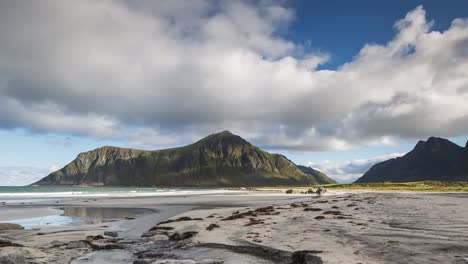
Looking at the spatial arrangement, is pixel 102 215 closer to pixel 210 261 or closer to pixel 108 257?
pixel 108 257

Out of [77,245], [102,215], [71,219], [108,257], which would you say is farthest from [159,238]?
[102,215]

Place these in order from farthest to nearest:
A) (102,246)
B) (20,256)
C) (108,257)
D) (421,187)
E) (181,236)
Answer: (421,187), (181,236), (102,246), (108,257), (20,256)

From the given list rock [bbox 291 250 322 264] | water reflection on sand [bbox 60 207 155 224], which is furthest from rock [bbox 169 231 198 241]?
water reflection on sand [bbox 60 207 155 224]

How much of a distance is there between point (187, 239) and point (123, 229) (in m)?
7.41

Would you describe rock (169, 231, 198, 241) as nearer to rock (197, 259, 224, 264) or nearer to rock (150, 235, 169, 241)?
rock (150, 235, 169, 241)

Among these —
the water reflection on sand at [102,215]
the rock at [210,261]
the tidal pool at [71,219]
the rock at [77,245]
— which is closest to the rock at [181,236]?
the rock at [77,245]

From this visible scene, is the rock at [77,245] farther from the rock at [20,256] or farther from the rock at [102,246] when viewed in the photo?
the rock at [20,256]

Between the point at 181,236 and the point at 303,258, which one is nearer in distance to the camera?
the point at 303,258

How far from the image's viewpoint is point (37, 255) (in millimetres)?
11859

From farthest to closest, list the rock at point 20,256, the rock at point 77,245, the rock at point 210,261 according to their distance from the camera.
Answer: the rock at point 77,245
the rock at point 20,256
the rock at point 210,261

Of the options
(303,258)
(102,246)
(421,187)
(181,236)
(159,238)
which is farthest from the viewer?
(421,187)

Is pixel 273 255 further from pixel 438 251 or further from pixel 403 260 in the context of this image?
pixel 438 251

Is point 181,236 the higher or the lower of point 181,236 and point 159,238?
the higher

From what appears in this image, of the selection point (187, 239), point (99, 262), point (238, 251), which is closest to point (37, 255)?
point (99, 262)
